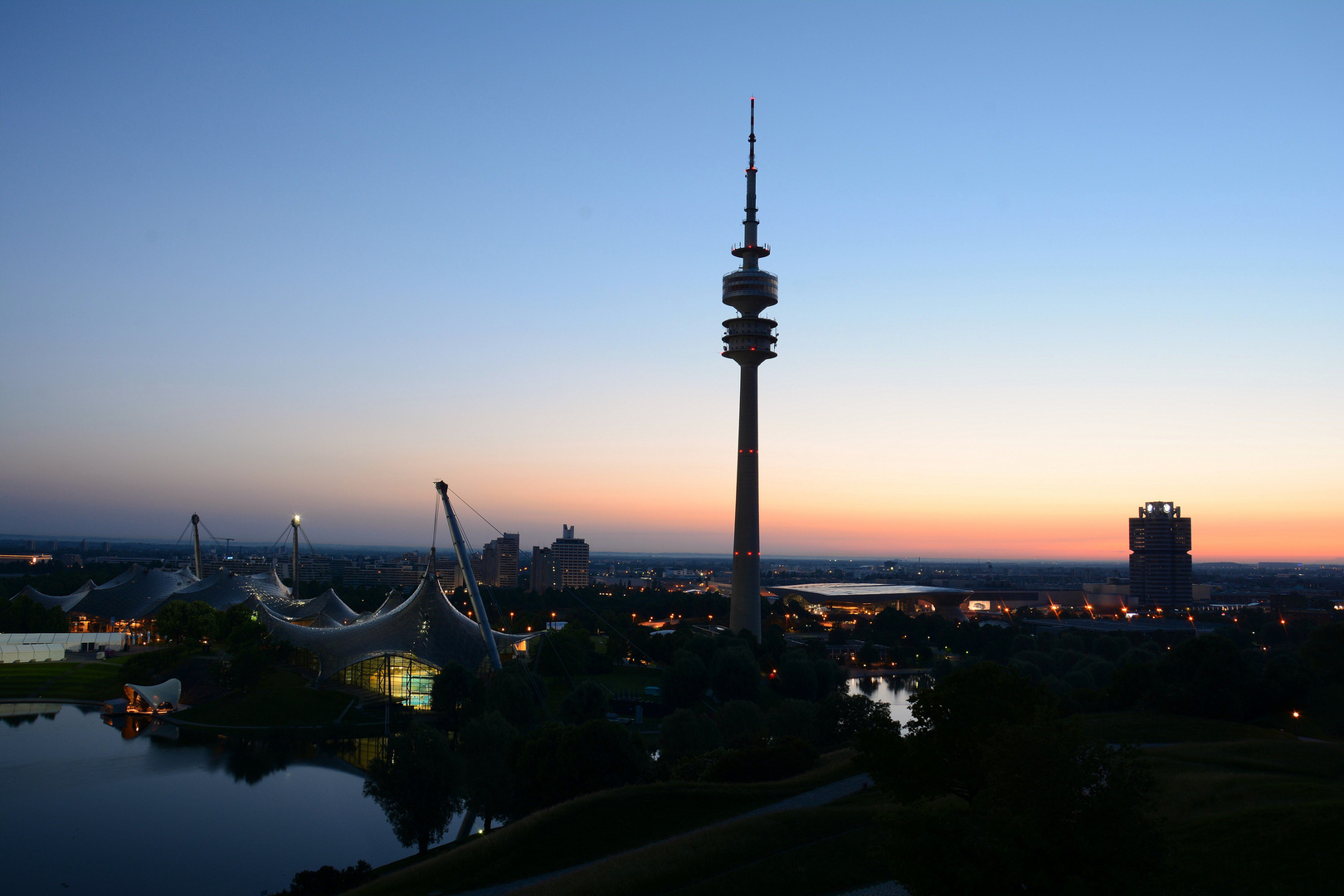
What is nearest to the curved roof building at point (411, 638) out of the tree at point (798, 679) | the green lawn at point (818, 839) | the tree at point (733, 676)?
the tree at point (733, 676)

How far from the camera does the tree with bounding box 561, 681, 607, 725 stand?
145ft

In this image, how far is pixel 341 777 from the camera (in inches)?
1574

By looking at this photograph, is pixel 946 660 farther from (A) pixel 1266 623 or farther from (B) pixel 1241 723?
(A) pixel 1266 623

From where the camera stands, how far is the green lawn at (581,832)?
22578 mm

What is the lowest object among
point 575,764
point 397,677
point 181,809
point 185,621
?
point 181,809

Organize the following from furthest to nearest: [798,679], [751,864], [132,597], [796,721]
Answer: [132,597] → [798,679] → [796,721] → [751,864]

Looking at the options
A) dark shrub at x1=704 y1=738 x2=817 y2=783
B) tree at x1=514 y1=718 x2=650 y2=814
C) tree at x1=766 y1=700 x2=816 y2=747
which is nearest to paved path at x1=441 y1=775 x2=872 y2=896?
dark shrub at x1=704 y1=738 x2=817 y2=783

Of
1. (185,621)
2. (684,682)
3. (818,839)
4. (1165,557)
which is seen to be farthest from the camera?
(1165,557)

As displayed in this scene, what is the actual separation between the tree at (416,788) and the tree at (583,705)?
599 inches

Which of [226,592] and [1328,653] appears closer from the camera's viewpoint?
[1328,653]

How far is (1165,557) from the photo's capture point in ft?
553

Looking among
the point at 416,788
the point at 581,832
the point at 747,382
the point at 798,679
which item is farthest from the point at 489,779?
the point at 747,382

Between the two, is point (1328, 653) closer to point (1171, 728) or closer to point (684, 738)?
point (1171, 728)

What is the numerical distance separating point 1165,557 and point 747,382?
117m
